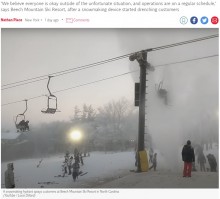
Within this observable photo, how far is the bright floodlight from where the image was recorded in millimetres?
52069

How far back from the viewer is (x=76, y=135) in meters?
54.2
